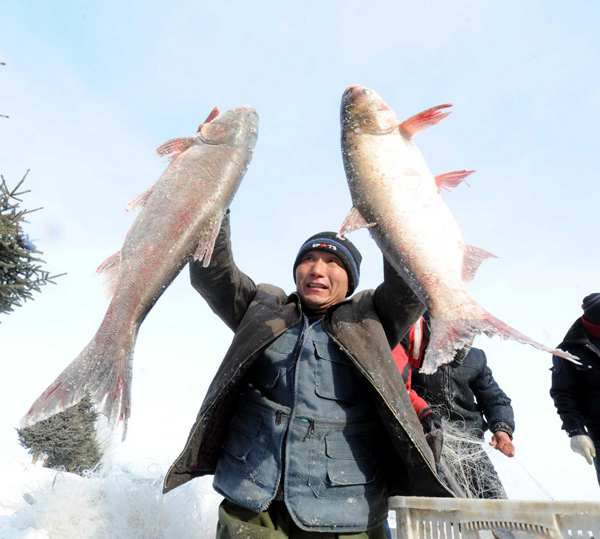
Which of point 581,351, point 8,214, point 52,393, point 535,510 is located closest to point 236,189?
point 52,393

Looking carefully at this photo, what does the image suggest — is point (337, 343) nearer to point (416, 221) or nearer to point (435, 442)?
point (416, 221)

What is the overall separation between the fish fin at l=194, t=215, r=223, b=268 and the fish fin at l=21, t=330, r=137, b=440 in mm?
611

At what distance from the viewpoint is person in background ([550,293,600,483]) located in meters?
5.29

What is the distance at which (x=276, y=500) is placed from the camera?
8.23 ft

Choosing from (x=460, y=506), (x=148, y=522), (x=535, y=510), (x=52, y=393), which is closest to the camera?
(x=535, y=510)

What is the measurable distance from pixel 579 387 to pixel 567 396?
0.63 feet

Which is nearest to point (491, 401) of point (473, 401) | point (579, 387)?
point (473, 401)

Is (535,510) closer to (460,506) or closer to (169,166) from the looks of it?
(460,506)

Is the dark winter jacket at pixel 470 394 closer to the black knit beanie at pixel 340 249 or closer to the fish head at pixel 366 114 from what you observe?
the black knit beanie at pixel 340 249

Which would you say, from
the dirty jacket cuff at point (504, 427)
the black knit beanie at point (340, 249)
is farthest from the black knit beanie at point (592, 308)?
the black knit beanie at point (340, 249)

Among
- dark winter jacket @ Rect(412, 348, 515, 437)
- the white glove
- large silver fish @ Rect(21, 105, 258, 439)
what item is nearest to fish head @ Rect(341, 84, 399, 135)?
large silver fish @ Rect(21, 105, 258, 439)

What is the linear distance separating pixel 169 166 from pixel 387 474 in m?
2.43

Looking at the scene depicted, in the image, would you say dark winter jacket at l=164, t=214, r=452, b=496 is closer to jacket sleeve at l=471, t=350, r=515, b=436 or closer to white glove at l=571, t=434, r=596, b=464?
jacket sleeve at l=471, t=350, r=515, b=436

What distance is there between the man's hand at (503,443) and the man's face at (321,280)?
2.68m
